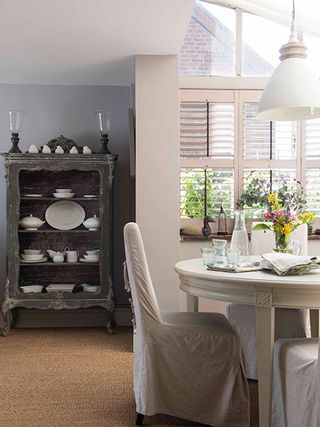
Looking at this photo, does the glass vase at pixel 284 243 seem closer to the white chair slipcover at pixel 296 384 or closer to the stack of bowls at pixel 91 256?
the white chair slipcover at pixel 296 384

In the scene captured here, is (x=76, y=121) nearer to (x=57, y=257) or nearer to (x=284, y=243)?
(x=57, y=257)

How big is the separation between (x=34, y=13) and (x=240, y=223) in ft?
5.84

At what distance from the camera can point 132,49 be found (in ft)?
13.6

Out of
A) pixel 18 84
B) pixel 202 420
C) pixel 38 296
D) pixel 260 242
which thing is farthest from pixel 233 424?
pixel 18 84

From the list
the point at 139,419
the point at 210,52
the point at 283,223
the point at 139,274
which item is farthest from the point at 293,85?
the point at 210,52

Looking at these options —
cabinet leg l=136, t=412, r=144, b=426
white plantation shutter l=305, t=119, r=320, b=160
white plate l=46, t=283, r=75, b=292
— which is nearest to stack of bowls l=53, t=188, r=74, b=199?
white plate l=46, t=283, r=75, b=292

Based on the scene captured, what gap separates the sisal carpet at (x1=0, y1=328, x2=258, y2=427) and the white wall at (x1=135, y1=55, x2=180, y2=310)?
69 centimetres

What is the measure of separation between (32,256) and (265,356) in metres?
2.90

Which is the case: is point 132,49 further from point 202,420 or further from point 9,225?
point 202,420

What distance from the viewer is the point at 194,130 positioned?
195 inches

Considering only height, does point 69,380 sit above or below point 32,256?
below

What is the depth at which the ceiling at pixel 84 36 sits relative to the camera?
3.34 m

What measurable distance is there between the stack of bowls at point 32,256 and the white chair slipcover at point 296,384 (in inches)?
113

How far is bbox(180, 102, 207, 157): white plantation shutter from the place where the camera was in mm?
4941
